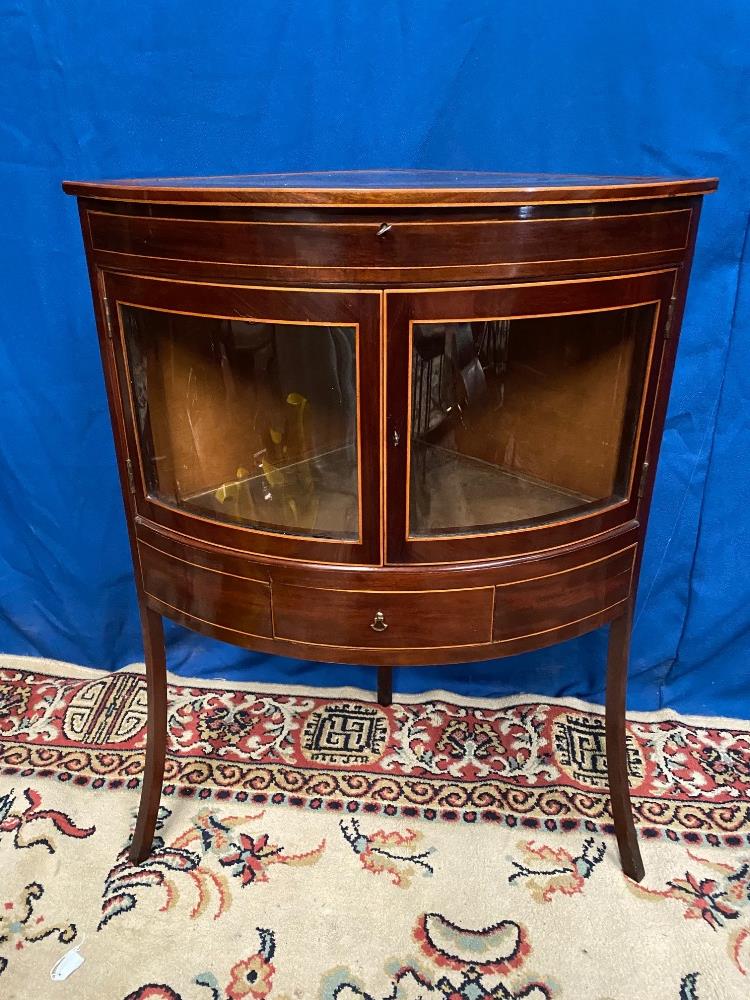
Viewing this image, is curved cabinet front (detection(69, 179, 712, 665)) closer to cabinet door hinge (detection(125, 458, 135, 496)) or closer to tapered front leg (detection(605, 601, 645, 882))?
cabinet door hinge (detection(125, 458, 135, 496))

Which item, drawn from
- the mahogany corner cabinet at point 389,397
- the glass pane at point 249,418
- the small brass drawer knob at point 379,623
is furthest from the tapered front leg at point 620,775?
the glass pane at point 249,418

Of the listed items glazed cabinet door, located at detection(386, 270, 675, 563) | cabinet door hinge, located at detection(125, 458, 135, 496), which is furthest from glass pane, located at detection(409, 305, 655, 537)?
cabinet door hinge, located at detection(125, 458, 135, 496)

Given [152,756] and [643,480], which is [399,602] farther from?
[152,756]

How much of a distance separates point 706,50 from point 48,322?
111 centimetres

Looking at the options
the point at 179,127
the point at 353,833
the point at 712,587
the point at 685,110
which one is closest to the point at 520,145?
the point at 685,110

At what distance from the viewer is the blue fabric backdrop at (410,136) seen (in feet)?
3.92

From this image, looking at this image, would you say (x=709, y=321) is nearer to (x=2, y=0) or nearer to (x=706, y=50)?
(x=706, y=50)

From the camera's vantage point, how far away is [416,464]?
2.87 ft

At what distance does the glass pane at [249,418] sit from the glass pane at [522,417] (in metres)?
0.09

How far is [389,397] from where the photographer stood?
82cm

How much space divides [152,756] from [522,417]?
73 centimetres

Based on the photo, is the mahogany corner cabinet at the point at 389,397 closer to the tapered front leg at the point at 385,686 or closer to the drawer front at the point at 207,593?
the drawer front at the point at 207,593

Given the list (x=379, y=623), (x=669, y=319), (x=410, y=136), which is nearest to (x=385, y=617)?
(x=379, y=623)

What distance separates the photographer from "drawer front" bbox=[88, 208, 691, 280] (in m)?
0.77
